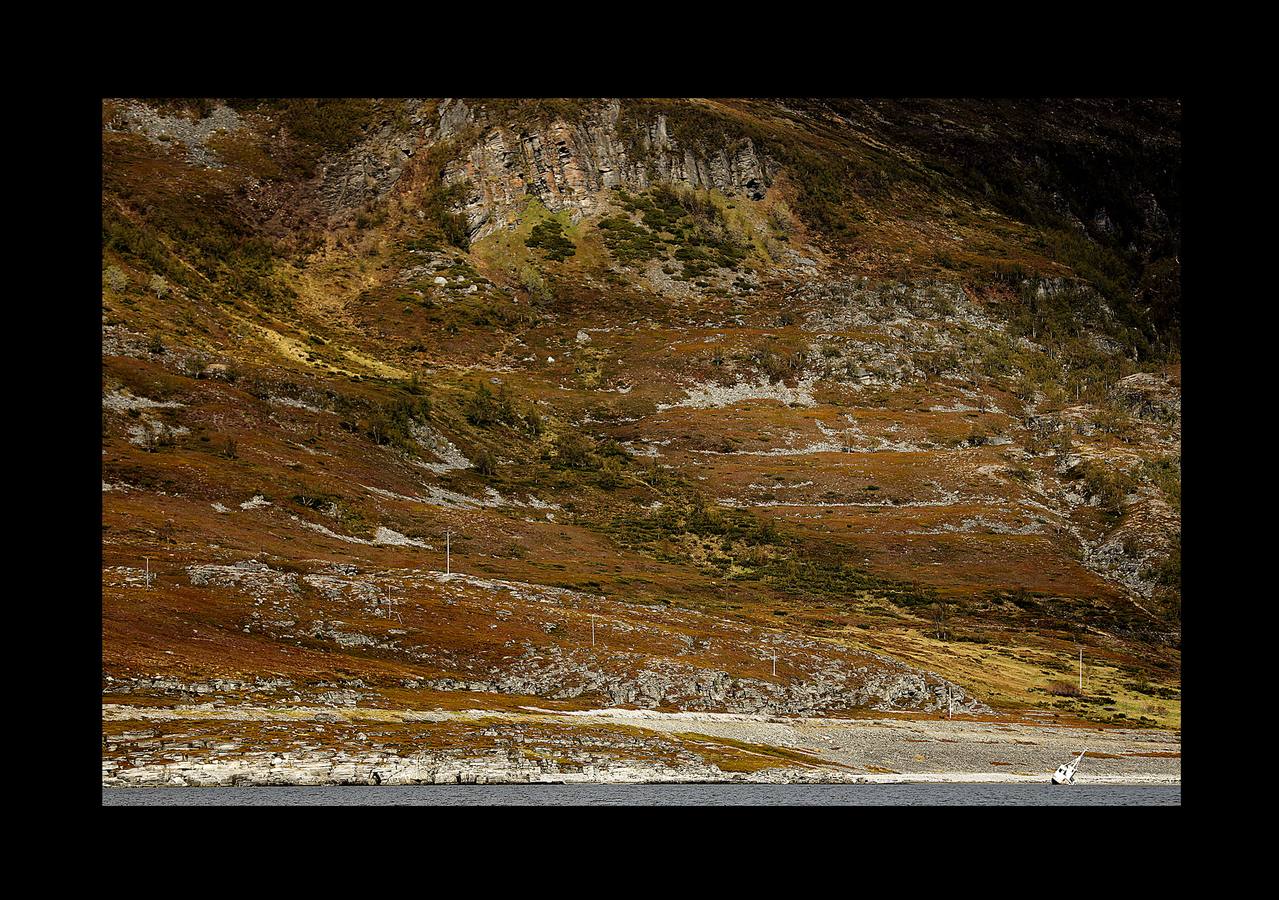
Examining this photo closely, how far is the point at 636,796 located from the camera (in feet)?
230

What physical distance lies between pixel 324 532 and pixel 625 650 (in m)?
51.3

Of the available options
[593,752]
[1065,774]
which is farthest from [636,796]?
[1065,774]

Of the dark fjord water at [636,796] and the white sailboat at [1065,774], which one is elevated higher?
the dark fjord water at [636,796]

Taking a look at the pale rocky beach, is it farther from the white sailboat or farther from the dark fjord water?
the white sailboat

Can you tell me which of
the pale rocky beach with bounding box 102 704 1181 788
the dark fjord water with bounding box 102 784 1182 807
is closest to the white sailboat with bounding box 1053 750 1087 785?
the pale rocky beach with bounding box 102 704 1181 788

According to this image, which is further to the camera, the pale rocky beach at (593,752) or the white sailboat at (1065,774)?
the white sailboat at (1065,774)

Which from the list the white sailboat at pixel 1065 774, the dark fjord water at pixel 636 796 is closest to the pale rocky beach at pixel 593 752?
the dark fjord water at pixel 636 796

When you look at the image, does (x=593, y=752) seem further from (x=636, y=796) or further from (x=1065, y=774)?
(x=1065, y=774)

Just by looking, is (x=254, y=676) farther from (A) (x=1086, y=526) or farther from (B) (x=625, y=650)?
(A) (x=1086, y=526)

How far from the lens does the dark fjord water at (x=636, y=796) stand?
62.5 metres

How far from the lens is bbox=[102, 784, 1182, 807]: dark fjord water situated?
6253 cm

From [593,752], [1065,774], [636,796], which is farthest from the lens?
[1065,774]

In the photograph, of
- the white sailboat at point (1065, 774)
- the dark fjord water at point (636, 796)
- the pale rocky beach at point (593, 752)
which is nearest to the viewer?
the dark fjord water at point (636, 796)

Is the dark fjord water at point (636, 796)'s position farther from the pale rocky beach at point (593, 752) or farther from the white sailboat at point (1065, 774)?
the white sailboat at point (1065, 774)
